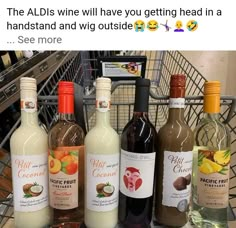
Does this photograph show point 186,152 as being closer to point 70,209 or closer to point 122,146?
point 122,146

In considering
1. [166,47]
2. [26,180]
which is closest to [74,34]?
[166,47]

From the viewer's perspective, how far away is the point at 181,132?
1.51 feet

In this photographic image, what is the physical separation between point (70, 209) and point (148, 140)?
0.20m

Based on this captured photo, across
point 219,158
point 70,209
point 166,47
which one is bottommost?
point 70,209

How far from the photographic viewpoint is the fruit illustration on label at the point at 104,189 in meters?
0.46

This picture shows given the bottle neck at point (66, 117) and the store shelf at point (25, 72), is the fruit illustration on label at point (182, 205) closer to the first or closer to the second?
the bottle neck at point (66, 117)

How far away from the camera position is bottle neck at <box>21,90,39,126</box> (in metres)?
0.46

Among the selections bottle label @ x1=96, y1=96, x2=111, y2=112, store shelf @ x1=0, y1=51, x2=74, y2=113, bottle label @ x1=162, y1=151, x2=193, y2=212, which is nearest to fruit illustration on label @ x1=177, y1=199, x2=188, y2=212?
bottle label @ x1=162, y1=151, x2=193, y2=212

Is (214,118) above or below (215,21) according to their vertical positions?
below

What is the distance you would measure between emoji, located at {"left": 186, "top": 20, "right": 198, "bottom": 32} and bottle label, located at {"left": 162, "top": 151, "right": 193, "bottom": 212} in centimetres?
22

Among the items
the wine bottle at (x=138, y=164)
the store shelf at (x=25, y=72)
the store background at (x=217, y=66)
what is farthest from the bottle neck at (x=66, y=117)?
the store background at (x=217, y=66)

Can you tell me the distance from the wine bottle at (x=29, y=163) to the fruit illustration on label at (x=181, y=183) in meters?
0.24

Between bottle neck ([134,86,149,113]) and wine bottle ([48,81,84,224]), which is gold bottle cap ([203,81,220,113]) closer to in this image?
bottle neck ([134,86,149,113])

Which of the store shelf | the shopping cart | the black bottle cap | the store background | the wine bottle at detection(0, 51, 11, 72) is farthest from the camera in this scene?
the store background
